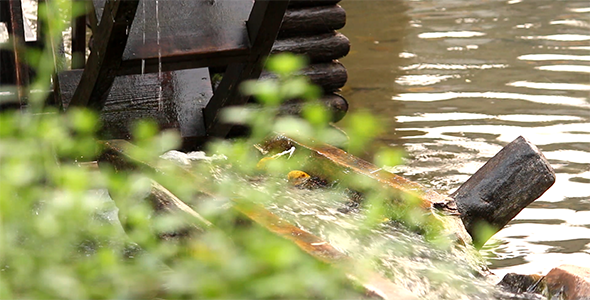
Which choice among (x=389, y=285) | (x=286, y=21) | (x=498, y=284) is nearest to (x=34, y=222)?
(x=389, y=285)

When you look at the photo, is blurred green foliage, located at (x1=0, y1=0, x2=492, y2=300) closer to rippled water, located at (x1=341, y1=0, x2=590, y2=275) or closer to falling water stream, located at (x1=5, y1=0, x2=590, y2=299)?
falling water stream, located at (x1=5, y1=0, x2=590, y2=299)

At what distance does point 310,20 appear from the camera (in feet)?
20.6

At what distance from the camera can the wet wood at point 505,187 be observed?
3.82m

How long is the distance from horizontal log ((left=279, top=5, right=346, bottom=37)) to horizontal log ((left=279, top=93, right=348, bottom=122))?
20.0 inches

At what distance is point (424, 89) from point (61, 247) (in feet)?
17.8

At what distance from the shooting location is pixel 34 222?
2539 mm

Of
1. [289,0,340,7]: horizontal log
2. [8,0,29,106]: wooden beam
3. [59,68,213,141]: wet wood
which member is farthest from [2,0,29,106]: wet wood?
[289,0,340,7]: horizontal log

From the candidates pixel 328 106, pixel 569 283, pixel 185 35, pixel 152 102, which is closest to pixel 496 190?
pixel 569 283

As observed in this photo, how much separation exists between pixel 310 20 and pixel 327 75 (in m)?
0.43

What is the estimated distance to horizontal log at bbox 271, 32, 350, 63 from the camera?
623 centimetres

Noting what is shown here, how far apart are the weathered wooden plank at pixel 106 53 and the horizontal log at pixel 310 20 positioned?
2.19m

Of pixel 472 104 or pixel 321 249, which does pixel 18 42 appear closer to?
pixel 321 249

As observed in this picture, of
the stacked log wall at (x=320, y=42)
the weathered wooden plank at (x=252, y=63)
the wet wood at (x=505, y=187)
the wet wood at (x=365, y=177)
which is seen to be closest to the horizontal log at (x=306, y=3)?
the stacked log wall at (x=320, y=42)

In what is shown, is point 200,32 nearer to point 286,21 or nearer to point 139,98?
point 139,98
